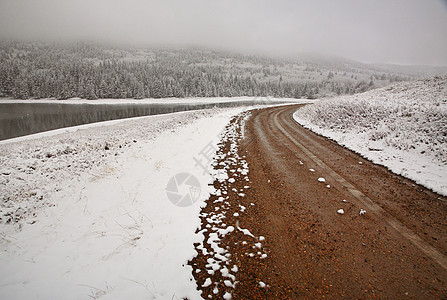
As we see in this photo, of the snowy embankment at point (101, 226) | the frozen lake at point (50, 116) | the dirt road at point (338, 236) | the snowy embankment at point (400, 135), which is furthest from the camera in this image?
the frozen lake at point (50, 116)

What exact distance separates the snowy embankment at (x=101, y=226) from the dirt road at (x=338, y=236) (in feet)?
2.38

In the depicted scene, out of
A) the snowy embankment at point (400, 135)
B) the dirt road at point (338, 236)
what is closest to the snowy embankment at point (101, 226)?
the dirt road at point (338, 236)

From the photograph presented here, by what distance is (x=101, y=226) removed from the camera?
15.6 ft

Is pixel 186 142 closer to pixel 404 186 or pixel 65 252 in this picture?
pixel 65 252

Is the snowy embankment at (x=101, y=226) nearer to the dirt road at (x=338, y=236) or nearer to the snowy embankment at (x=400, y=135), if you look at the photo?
the dirt road at (x=338, y=236)

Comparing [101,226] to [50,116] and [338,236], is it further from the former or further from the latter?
[50,116]

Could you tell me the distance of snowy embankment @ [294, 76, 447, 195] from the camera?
693 centimetres

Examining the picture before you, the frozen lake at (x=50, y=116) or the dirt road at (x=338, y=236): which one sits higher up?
the dirt road at (x=338, y=236)

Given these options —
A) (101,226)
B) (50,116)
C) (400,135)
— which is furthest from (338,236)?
(50,116)

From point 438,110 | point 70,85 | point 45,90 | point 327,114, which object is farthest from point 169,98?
point 438,110

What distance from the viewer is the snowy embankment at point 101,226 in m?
3.20

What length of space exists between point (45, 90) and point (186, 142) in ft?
312

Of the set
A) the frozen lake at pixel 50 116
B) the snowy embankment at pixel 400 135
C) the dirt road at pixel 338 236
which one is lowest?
the frozen lake at pixel 50 116

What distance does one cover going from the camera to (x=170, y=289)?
2982 mm
